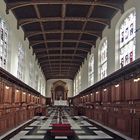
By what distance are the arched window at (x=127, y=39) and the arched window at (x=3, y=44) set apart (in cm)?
641

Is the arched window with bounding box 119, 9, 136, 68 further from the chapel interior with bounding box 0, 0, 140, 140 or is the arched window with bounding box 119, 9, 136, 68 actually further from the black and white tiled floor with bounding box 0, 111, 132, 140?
the black and white tiled floor with bounding box 0, 111, 132, 140

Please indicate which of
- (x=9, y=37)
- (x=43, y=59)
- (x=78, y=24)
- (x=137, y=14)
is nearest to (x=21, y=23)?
(x=9, y=37)

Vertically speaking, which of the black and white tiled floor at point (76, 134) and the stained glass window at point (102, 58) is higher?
the stained glass window at point (102, 58)

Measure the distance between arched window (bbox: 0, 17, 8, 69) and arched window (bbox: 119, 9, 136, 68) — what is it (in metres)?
6.41

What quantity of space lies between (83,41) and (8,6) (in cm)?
1117

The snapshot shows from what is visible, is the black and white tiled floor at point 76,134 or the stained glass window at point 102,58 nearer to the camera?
the black and white tiled floor at point 76,134

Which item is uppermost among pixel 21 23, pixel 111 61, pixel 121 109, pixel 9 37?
pixel 21 23

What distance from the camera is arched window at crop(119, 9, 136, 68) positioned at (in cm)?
1567

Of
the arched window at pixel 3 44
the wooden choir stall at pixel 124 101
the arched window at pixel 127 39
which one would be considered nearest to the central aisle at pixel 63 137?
the wooden choir stall at pixel 124 101

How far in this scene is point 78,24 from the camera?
22719 millimetres

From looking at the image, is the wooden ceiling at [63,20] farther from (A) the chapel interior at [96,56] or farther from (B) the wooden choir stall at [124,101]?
(B) the wooden choir stall at [124,101]

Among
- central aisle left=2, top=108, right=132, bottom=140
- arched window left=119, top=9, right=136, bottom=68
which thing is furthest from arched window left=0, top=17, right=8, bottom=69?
arched window left=119, top=9, right=136, bottom=68

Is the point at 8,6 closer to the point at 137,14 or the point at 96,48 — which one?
the point at 137,14

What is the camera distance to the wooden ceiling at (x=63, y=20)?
17248mm
